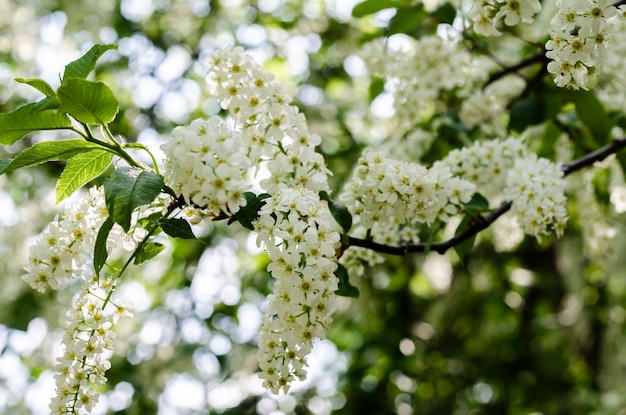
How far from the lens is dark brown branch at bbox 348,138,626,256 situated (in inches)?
82.4

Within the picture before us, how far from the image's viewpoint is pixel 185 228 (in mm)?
1791

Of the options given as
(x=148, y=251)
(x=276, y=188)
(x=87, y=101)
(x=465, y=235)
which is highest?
(x=87, y=101)

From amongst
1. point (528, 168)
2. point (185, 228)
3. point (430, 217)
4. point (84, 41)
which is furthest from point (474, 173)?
point (84, 41)

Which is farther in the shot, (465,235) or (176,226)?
(465,235)

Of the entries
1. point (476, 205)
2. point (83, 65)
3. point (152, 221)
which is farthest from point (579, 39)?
point (83, 65)

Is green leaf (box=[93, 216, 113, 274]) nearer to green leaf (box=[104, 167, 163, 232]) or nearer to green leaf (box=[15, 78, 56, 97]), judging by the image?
green leaf (box=[104, 167, 163, 232])

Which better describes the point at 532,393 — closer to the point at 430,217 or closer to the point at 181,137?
the point at 430,217

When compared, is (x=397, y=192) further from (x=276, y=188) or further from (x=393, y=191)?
(x=276, y=188)

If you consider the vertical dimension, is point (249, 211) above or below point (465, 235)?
above

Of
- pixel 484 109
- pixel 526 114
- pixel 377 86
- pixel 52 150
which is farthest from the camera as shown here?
pixel 377 86

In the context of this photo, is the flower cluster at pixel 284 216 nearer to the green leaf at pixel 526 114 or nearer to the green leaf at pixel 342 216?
the green leaf at pixel 342 216

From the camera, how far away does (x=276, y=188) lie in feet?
6.47

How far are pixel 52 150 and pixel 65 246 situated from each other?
316 millimetres

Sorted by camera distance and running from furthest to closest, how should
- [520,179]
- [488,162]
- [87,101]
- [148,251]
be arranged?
[488,162] → [520,179] → [148,251] → [87,101]
